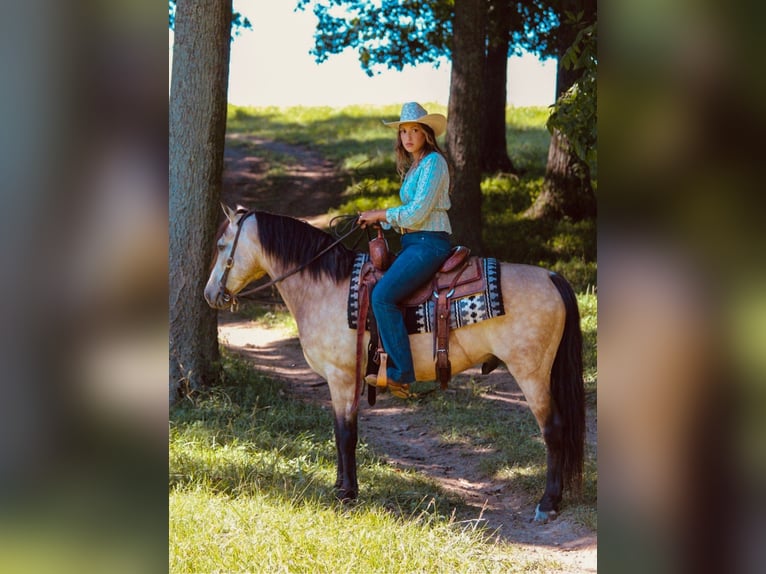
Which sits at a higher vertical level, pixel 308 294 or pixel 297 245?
pixel 297 245

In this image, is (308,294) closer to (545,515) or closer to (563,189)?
(545,515)

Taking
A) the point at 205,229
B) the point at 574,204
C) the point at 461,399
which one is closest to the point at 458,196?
the point at 574,204

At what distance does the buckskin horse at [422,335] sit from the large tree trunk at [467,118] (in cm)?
602

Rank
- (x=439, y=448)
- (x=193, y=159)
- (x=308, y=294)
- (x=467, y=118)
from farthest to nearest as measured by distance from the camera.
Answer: (x=467, y=118) → (x=193, y=159) → (x=439, y=448) → (x=308, y=294)

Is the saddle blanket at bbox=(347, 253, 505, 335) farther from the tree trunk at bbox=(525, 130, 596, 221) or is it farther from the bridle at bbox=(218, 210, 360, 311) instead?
the tree trunk at bbox=(525, 130, 596, 221)

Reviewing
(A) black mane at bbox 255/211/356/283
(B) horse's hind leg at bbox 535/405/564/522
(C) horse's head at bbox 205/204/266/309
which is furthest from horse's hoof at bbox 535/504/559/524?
(C) horse's head at bbox 205/204/266/309

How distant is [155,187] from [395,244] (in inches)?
475

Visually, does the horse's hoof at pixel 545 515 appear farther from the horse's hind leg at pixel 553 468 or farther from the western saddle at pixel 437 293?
the western saddle at pixel 437 293

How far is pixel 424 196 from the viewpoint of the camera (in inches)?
211

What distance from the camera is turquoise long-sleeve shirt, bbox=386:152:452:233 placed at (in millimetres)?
5355

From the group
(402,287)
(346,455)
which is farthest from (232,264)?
(346,455)

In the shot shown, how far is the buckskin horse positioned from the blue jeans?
0.56ft

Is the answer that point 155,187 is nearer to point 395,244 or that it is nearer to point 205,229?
point 205,229

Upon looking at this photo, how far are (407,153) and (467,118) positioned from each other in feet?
20.0
